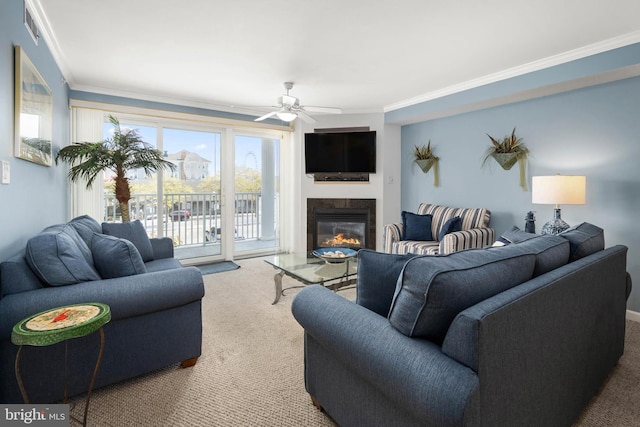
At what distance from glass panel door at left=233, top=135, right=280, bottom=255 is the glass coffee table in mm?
2131

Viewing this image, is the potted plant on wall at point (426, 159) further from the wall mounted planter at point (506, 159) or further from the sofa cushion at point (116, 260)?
the sofa cushion at point (116, 260)

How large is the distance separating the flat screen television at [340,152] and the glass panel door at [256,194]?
28.3 inches

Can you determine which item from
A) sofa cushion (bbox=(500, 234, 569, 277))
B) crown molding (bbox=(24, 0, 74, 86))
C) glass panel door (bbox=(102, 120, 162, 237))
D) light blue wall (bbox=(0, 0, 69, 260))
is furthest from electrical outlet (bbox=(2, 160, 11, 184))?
sofa cushion (bbox=(500, 234, 569, 277))

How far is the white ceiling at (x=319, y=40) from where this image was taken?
2.34 metres

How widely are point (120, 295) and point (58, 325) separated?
0.44 meters

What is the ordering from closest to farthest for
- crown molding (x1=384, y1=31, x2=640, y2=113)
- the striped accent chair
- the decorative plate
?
crown molding (x1=384, y1=31, x2=640, y2=113)
the decorative plate
the striped accent chair

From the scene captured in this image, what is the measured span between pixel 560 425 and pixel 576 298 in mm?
545

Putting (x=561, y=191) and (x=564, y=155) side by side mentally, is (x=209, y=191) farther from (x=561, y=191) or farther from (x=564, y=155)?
(x=564, y=155)

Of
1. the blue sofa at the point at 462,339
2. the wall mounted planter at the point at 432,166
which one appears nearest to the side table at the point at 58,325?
the blue sofa at the point at 462,339

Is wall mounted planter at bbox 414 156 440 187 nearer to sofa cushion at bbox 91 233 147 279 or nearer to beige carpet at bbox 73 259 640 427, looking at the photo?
beige carpet at bbox 73 259 640 427

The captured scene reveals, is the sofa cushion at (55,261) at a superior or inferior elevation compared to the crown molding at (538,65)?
inferior

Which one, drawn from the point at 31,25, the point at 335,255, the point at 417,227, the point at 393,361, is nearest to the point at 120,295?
the point at 393,361

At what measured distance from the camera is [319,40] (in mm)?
2816

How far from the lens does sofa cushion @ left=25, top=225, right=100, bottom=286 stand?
5.67 feet
